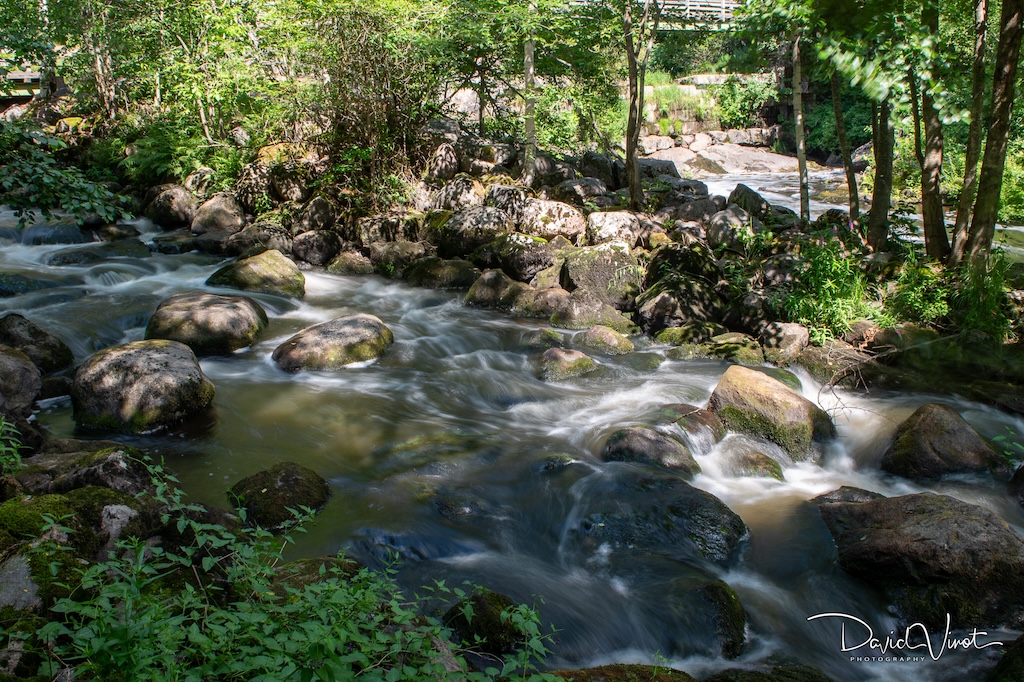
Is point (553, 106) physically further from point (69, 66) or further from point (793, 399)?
point (69, 66)

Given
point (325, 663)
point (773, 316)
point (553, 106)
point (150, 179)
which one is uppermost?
point (553, 106)

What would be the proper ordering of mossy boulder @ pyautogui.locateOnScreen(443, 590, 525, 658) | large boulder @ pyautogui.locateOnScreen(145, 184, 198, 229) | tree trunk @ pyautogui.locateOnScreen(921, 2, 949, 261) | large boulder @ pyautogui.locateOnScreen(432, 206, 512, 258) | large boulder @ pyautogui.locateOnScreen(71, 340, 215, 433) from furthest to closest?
large boulder @ pyautogui.locateOnScreen(145, 184, 198, 229)
large boulder @ pyautogui.locateOnScreen(432, 206, 512, 258)
tree trunk @ pyautogui.locateOnScreen(921, 2, 949, 261)
large boulder @ pyautogui.locateOnScreen(71, 340, 215, 433)
mossy boulder @ pyautogui.locateOnScreen(443, 590, 525, 658)

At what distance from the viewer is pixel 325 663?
7.22ft

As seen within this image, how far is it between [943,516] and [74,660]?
4841mm

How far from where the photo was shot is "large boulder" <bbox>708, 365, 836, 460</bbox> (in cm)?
659

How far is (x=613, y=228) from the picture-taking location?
1152cm

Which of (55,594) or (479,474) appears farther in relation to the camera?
(479,474)

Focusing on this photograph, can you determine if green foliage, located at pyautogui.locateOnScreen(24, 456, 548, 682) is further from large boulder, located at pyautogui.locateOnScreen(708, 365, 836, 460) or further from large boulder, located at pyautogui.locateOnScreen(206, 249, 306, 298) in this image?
large boulder, located at pyautogui.locateOnScreen(206, 249, 306, 298)

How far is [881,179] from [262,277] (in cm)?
885

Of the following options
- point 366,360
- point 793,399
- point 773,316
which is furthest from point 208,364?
point 773,316

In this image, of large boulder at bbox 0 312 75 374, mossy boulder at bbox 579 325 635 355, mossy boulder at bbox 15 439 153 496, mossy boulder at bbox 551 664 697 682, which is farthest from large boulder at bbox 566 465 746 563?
large boulder at bbox 0 312 75 374

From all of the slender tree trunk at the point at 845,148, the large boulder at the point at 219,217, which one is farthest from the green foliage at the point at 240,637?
the large boulder at the point at 219,217

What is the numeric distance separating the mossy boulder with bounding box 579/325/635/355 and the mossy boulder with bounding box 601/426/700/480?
2642 millimetres

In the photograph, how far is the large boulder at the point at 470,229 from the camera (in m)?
12.0
